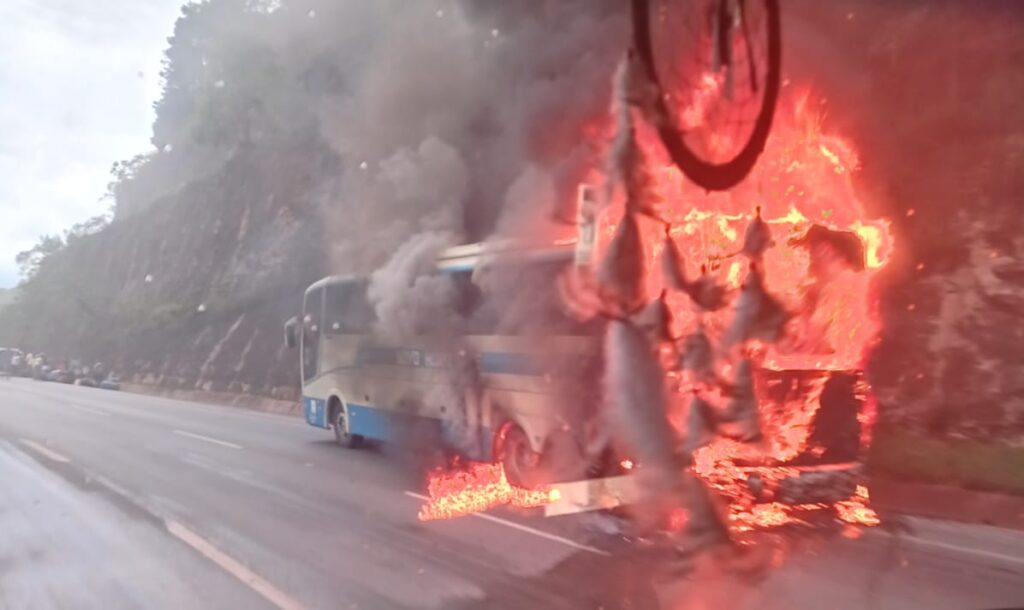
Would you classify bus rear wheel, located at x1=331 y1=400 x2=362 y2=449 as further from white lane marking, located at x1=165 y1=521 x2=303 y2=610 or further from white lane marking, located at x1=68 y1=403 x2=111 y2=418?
white lane marking, located at x1=68 y1=403 x2=111 y2=418

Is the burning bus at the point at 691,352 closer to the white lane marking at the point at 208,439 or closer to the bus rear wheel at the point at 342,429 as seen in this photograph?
the bus rear wheel at the point at 342,429

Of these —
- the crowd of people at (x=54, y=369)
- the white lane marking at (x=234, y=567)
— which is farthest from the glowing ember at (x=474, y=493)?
the crowd of people at (x=54, y=369)

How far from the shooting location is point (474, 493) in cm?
970

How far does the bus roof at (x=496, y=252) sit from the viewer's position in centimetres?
848

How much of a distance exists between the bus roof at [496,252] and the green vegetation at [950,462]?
15.5 ft

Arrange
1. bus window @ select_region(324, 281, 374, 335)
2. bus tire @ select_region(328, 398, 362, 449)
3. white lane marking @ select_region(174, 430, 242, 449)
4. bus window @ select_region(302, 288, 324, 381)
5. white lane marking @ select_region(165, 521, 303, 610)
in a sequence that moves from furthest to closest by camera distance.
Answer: white lane marking @ select_region(174, 430, 242, 449) → bus window @ select_region(302, 288, 324, 381) → bus tire @ select_region(328, 398, 362, 449) → bus window @ select_region(324, 281, 374, 335) → white lane marking @ select_region(165, 521, 303, 610)

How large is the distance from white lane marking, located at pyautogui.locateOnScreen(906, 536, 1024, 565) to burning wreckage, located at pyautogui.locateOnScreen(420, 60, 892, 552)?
507 mm

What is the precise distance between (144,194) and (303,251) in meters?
19.1

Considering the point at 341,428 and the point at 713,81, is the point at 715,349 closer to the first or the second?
the point at 713,81

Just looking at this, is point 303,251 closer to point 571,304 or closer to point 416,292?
point 416,292

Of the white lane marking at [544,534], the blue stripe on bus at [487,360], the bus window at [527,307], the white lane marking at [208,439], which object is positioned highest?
the bus window at [527,307]

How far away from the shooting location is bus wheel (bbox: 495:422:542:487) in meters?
9.08

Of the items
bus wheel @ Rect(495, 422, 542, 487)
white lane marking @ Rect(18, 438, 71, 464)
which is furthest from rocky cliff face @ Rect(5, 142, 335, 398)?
bus wheel @ Rect(495, 422, 542, 487)

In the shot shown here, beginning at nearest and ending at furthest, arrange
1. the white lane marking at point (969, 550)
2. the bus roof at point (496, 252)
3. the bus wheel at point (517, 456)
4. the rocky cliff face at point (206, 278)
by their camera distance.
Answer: the white lane marking at point (969, 550) < the bus roof at point (496, 252) < the bus wheel at point (517, 456) < the rocky cliff face at point (206, 278)
